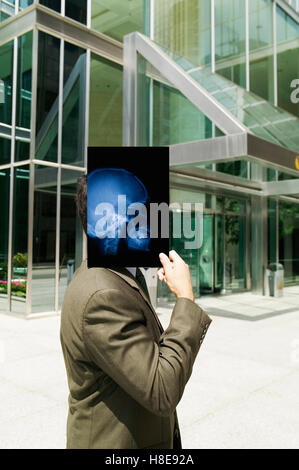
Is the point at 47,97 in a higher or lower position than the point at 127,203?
higher

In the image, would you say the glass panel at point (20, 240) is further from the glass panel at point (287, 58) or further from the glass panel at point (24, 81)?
the glass panel at point (287, 58)

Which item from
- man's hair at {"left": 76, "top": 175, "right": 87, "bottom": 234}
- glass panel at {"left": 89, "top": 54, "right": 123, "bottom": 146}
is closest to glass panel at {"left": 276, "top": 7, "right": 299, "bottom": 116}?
glass panel at {"left": 89, "top": 54, "right": 123, "bottom": 146}

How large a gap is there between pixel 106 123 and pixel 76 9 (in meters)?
2.84

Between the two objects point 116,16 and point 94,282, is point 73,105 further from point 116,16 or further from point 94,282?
point 94,282

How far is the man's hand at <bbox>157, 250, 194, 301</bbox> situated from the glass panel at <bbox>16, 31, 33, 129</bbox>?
9.24 meters

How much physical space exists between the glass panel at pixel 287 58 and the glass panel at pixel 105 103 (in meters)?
7.40

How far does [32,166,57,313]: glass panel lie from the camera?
379 inches

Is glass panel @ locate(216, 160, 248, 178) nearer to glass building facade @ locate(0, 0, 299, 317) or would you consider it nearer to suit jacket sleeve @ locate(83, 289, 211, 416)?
glass building facade @ locate(0, 0, 299, 317)

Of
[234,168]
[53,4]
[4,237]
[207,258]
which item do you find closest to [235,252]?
[207,258]

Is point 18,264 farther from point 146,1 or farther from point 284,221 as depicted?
point 284,221

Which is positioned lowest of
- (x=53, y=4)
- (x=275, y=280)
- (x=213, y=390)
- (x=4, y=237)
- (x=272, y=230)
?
(x=213, y=390)

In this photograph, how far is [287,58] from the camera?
17.6 meters

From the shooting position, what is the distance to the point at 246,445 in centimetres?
349
